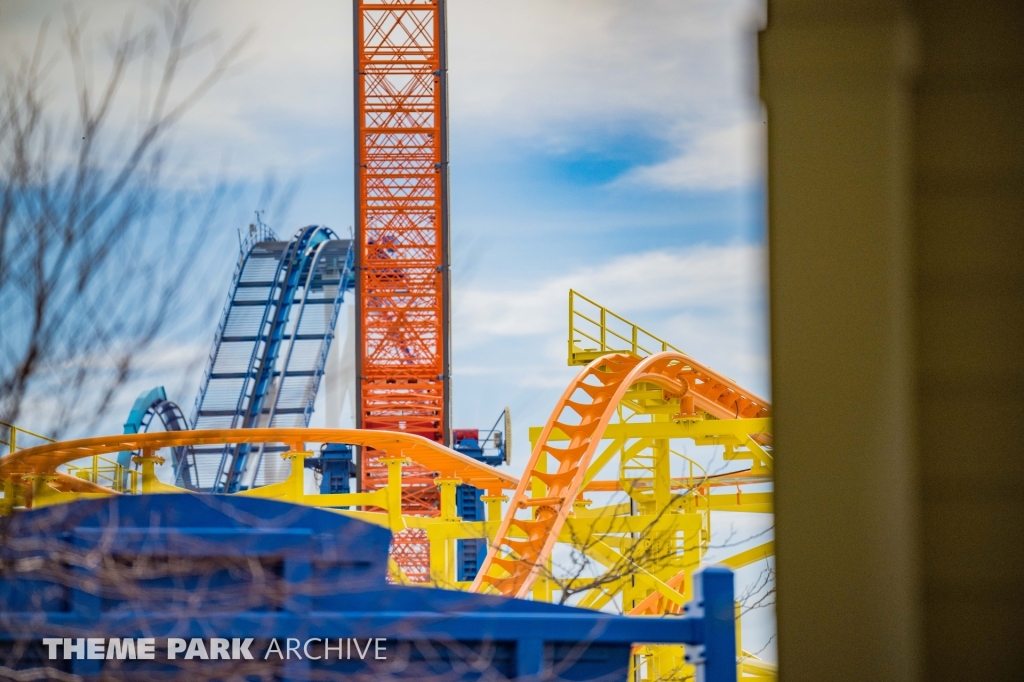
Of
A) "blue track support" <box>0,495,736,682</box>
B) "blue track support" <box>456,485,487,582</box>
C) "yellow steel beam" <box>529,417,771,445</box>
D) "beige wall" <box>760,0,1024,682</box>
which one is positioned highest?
"yellow steel beam" <box>529,417,771,445</box>

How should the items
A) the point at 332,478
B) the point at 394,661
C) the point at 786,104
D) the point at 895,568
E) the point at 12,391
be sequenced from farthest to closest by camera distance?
1. the point at 332,478
2. the point at 394,661
3. the point at 12,391
4. the point at 786,104
5. the point at 895,568

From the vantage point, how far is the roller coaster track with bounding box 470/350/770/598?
10070 millimetres

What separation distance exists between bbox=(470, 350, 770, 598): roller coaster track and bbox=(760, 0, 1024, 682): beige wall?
7.60m

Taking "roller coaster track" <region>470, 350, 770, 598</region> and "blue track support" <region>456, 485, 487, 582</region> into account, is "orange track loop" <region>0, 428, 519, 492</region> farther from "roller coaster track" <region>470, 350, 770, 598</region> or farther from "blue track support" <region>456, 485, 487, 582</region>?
"blue track support" <region>456, 485, 487, 582</region>

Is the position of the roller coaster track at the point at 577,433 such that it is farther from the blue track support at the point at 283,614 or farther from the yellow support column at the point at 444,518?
the blue track support at the point at 283,614

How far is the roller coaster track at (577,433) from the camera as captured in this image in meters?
10.1

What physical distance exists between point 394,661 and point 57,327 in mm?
1105

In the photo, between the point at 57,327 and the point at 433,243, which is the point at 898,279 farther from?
the point at 433,243

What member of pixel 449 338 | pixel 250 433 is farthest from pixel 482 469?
pixel 449 338

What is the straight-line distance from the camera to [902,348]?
1323 millimetres

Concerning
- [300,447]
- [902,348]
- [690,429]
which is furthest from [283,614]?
[690,429]

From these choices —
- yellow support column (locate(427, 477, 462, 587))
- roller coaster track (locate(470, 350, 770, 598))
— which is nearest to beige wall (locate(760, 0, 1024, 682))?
roller coaster track (locate(470, 350, 770, 598))

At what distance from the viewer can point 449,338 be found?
21672mm

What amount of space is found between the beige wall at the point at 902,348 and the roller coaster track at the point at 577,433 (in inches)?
299
